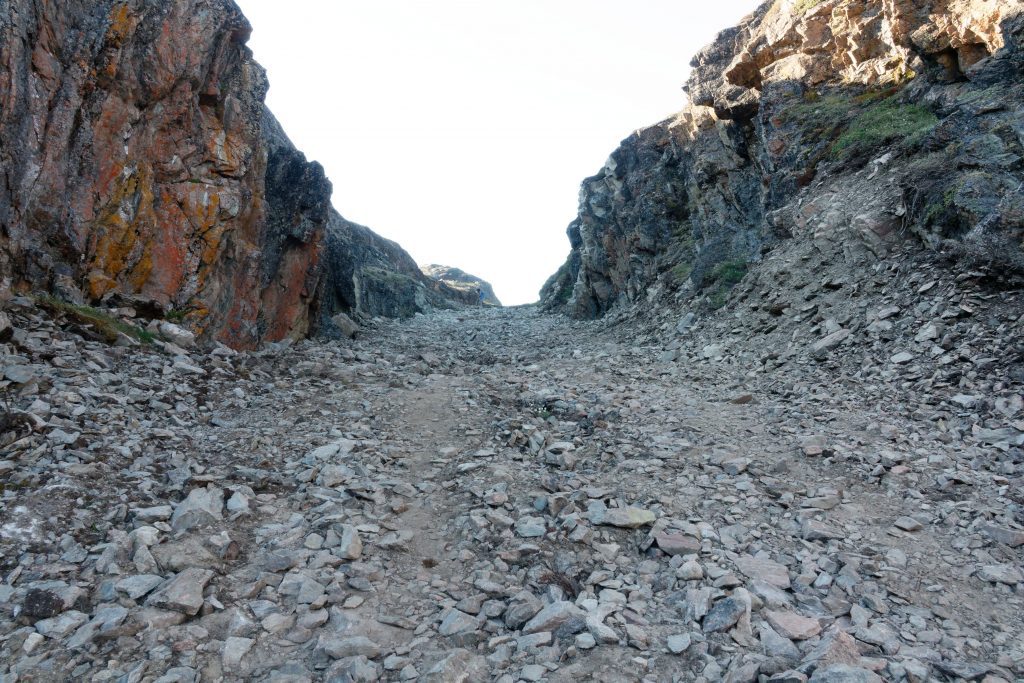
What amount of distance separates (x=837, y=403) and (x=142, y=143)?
683 inches

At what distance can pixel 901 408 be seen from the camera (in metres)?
9.92

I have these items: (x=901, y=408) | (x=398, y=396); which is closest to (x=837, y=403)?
(x=901, y=408)

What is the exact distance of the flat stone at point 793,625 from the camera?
481cm

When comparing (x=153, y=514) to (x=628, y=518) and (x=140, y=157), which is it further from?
(x=140, y=157)

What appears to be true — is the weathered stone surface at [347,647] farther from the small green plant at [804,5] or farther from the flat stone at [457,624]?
the small green plant at [804,5]

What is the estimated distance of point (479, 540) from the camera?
665 centimetres

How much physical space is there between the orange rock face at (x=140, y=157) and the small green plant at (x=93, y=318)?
662mm

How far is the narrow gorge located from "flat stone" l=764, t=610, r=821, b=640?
3 centimetres

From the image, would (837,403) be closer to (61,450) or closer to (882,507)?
(882,507)

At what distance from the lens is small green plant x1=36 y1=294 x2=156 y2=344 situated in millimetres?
11359

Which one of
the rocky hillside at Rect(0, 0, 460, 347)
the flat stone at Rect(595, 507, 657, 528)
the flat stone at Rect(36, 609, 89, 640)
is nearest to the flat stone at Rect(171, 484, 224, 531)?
the flat stone at Rect(36, 609, 89, 640)

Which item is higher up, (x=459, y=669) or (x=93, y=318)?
(x=93, y=318)

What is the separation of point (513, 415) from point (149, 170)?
38.0 ft

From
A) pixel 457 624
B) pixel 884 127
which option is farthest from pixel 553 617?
pixel 884 127
